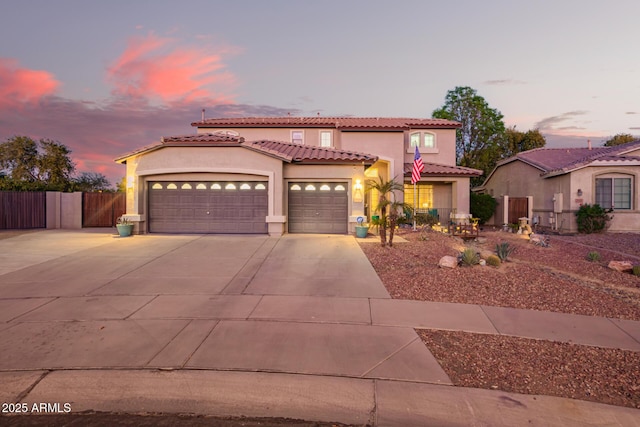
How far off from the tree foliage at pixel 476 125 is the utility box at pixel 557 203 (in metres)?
16.4

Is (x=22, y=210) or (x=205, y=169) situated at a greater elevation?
(x=205, y=169)

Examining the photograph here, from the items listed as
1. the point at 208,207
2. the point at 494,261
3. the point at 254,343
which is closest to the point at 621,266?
the point at 494,261

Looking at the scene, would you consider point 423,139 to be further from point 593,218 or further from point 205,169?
point 205,169

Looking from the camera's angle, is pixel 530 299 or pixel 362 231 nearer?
pixel 530 299

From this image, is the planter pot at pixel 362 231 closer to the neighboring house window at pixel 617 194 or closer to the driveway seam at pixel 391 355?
the driveway seam at pixel 391 355

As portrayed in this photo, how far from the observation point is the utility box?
21.1 m

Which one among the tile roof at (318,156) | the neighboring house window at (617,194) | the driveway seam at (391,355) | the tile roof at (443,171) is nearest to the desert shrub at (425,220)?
the tile roof at (443,171)

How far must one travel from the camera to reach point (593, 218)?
1962cm

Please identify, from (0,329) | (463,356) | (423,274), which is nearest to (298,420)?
(463,356)

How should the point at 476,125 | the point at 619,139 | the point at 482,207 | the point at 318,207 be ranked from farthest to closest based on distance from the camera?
the point at 619,139, the point at 476,125, the point at 482,207, the point at 318,207

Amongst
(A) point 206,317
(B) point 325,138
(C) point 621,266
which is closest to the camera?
(A) point 206,317

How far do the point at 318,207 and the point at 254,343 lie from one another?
1217 cm

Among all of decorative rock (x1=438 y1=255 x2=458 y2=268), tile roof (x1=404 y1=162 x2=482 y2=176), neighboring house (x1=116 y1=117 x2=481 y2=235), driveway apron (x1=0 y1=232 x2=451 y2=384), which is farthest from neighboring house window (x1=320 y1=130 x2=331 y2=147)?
decorative rock (x1=438 y1=255 x2=458 y2=268)

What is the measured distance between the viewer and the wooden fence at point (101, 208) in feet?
68.8
